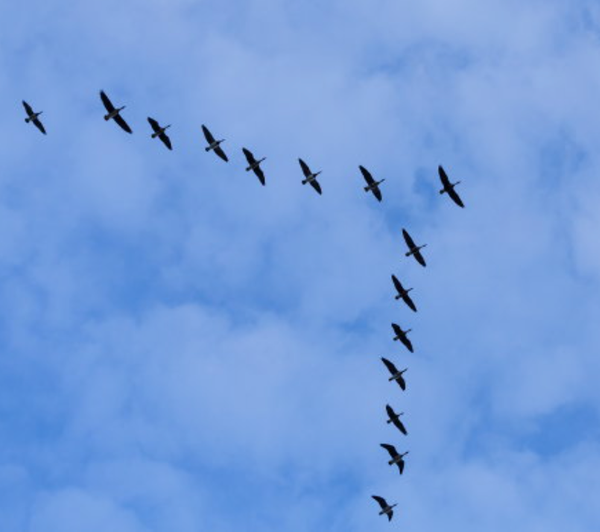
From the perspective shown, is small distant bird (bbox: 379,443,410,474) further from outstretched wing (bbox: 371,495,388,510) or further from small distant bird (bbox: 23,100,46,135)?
small distant bird (bbox: 23,100,46,135)

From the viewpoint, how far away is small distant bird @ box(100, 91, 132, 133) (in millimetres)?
131625

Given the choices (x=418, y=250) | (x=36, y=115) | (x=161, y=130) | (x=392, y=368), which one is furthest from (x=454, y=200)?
(x=36, y=115)

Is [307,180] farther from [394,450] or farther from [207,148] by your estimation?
[394,450]

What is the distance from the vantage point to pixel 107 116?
433 ft

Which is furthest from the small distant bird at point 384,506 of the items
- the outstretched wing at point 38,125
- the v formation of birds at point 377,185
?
the outstretched wing at point 38,125

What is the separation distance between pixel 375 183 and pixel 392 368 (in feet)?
58.2

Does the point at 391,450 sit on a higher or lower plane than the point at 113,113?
lower

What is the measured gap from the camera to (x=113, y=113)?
13225 centimetres

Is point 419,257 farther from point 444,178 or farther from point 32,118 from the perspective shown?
point 32,118

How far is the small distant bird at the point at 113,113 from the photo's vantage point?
13162cm

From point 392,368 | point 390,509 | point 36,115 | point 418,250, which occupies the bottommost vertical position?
point 390,509

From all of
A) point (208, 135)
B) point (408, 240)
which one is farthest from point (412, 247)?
point (208, 135)

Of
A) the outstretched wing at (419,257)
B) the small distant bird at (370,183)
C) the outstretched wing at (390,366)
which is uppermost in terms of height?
the small distant bird at (370,183)

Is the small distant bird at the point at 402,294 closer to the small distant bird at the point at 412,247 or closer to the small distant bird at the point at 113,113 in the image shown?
the small distant bird at the point at 412,247
